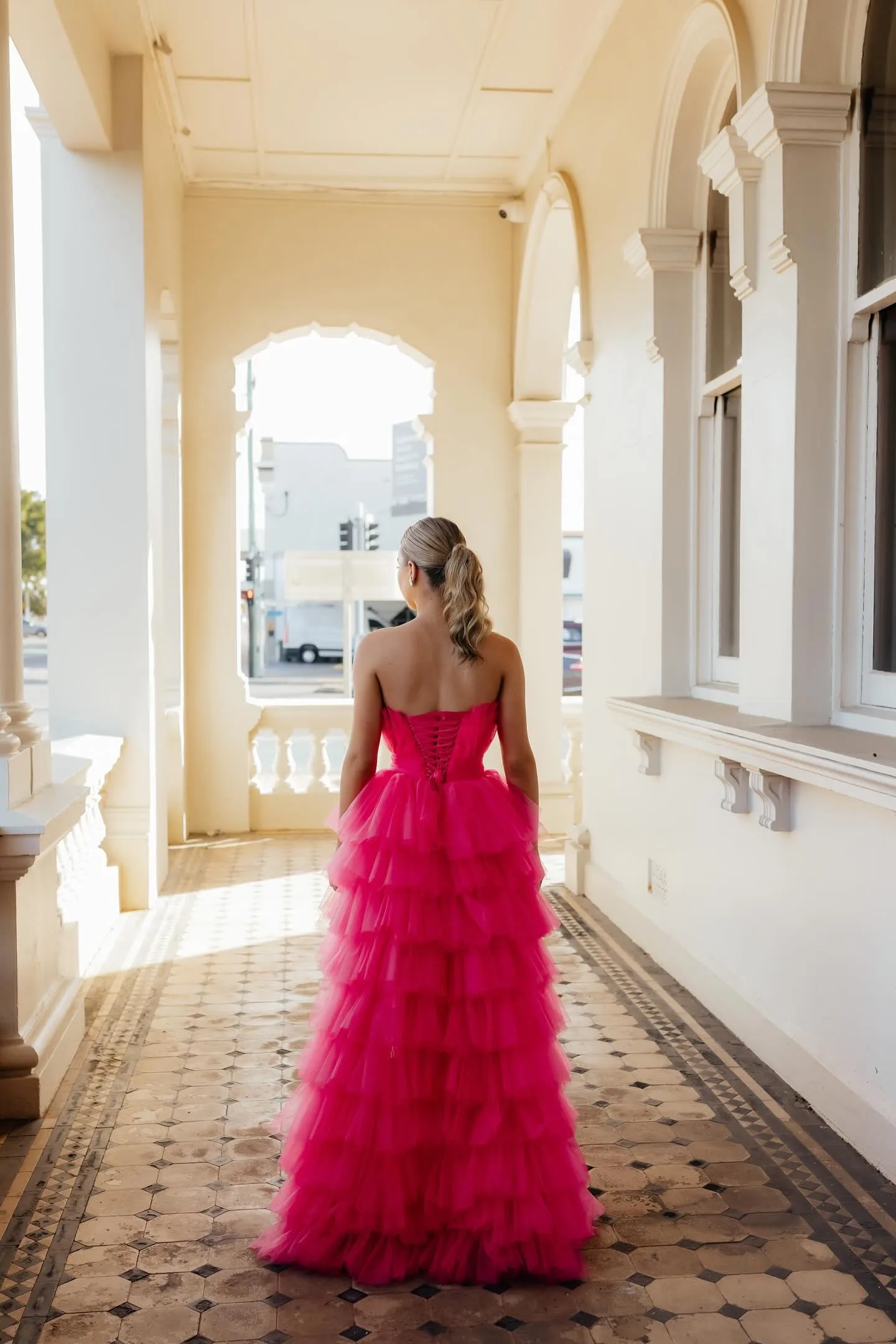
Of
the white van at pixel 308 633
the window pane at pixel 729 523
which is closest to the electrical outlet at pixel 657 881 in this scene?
the window pane at pixel 729 523

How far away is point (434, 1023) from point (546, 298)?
6.38 meters

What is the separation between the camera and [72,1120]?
3.48 metres

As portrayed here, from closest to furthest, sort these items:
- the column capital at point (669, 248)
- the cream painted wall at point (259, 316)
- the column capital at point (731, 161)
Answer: the column capital at point (731, 161) < the column capital at point (669, 248) < the cream painted wall at point (259, 316)

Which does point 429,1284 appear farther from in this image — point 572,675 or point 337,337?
point 572,675

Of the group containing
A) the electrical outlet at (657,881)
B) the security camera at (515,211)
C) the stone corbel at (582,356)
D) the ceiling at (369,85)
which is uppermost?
the ceiling at (369,85)

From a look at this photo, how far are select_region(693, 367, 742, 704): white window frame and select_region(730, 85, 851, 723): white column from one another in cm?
109

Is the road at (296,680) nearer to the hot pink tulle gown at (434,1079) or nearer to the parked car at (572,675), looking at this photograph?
the parked car at (572,675)

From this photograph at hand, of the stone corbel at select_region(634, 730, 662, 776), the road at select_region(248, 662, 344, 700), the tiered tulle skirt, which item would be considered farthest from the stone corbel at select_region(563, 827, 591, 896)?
the road at select_region(248, 662, 344, 700)

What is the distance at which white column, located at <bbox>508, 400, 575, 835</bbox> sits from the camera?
8.38 m

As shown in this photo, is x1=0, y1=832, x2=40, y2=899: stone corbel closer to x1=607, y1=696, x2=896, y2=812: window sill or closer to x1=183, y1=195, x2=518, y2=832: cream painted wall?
x1=607, y1=696, x2=896, y2=812: window sill

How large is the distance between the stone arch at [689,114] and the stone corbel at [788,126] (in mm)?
913

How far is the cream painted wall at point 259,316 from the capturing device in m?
8.16

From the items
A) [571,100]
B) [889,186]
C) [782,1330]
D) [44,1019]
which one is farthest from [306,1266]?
[571,100]

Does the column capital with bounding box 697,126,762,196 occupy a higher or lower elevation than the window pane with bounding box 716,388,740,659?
higher
